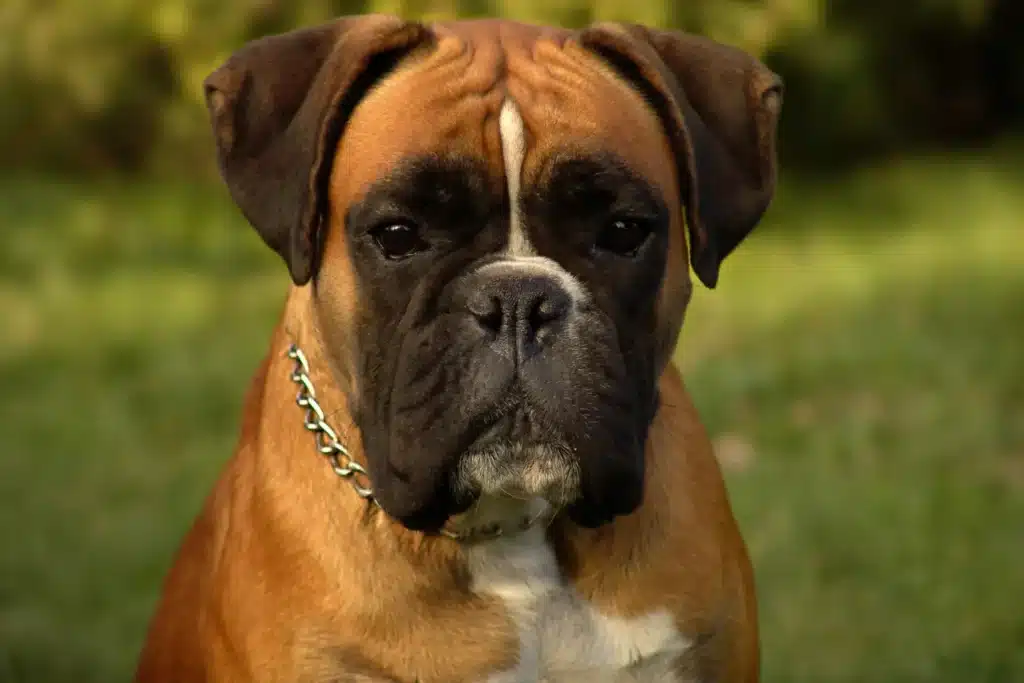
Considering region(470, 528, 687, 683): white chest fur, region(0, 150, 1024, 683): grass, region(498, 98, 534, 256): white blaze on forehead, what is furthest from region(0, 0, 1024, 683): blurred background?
region(498, 98, 534, 256): white blaze on forehead

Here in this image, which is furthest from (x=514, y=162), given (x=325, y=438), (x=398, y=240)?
(x=325, y=438)

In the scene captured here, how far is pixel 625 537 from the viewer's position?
3.15 m

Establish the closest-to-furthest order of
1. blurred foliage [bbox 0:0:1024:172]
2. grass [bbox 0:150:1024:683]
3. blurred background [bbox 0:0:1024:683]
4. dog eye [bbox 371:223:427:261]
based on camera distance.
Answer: dog eye [bbox 371:223:427:261] → grass [bbox 0:150:1024:683] → blurred background [bbox 0:0:1024:683] → blurred foliage [bbox 0:0:1024:172]

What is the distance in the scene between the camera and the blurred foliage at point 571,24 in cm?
952

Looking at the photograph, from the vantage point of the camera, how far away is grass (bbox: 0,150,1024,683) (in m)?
5.05

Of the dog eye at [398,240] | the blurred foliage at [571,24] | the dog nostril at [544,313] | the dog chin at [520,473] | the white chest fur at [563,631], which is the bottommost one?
the blurred foliage at [571,24]

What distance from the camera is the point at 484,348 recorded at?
2.87 m

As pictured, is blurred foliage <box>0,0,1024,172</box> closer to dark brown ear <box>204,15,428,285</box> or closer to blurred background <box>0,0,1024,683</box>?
blurred background <box>0,0,1024,683</box>

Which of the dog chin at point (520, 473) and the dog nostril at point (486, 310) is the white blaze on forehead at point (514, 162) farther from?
the dog chin at point (520, 473)

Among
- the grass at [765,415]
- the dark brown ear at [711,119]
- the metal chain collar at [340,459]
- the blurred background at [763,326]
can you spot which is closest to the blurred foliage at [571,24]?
the blurred background at [763,326]

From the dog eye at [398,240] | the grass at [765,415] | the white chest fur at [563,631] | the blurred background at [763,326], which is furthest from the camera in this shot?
the blurred background at [763,326]

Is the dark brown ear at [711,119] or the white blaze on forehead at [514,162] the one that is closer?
the white blaze on forehead at [514,162]

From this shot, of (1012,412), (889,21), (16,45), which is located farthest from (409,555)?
(889,21)

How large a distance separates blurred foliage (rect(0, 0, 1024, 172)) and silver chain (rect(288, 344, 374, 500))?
6037 mm
